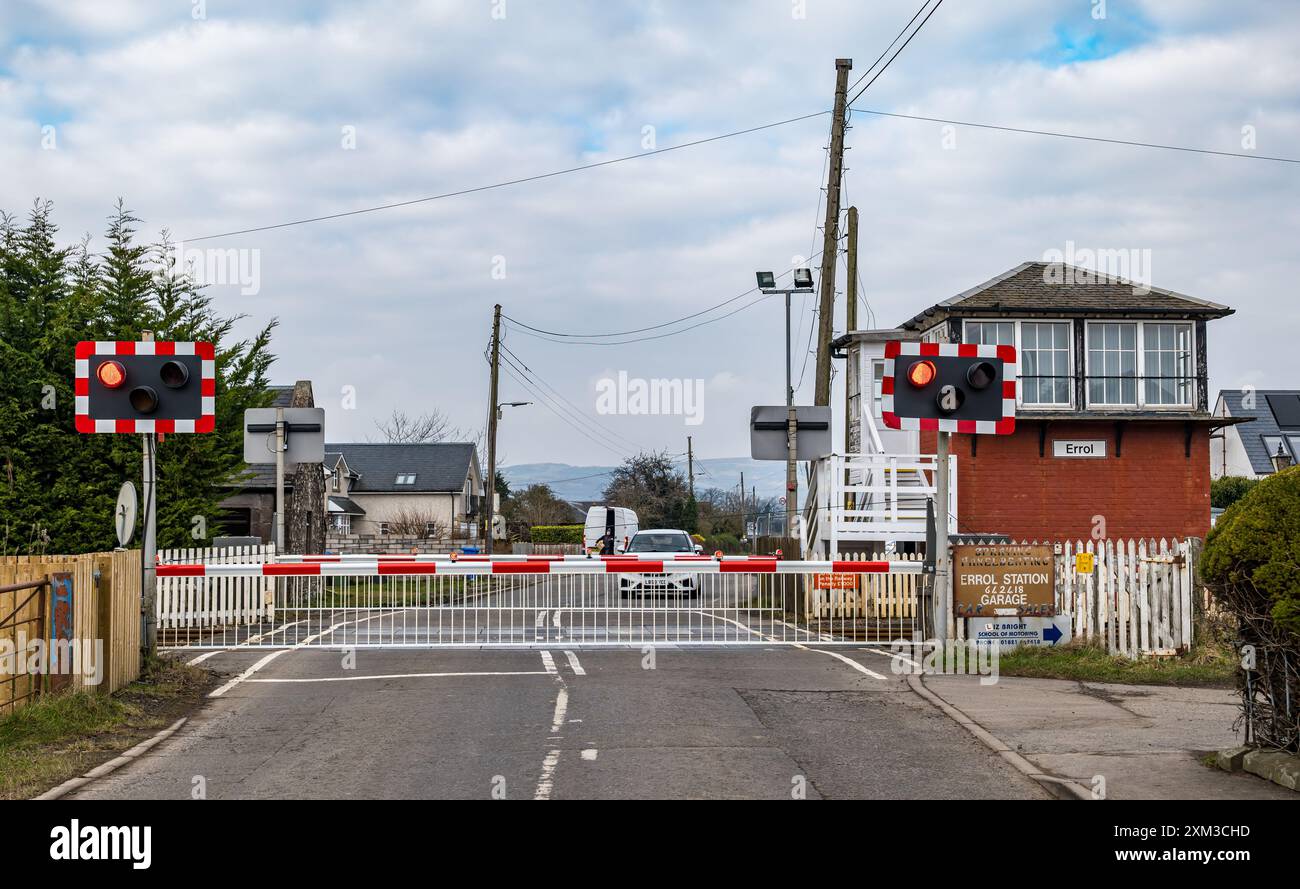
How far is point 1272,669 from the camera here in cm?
774

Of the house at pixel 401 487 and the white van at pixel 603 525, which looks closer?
the white van at pixel 603 525

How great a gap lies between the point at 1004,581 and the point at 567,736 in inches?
273

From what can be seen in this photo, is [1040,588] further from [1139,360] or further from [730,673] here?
[1139,360]

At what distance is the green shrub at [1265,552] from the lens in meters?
7.32

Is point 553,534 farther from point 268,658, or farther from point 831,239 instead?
point 268,658

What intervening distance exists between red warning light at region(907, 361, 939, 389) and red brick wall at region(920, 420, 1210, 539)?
1368cm

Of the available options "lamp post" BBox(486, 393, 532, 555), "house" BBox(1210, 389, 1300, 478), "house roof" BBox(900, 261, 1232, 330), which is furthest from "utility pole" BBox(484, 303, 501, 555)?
"house" BBox(1210, 389, 1300, 478)

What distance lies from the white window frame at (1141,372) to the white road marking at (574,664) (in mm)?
16023

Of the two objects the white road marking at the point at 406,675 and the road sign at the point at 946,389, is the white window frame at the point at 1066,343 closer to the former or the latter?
the road sign at the point at 946,389

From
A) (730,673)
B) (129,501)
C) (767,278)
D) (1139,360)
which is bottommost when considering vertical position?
(730,673)

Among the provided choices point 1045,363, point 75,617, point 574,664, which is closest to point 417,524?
point 1045,363

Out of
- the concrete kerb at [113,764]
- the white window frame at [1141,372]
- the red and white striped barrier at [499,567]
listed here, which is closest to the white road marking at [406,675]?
the red and white striped barrier at [499,567]

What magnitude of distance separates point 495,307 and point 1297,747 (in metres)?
37.8
